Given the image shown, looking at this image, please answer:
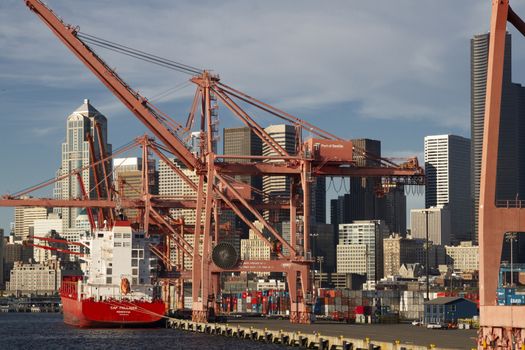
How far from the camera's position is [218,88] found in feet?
288

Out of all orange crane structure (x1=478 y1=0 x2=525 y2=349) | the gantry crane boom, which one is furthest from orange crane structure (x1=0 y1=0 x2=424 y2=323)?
orange crane structure (x1=478 y1=0 x2=525 y2=349)

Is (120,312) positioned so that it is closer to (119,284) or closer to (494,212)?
(119,284)

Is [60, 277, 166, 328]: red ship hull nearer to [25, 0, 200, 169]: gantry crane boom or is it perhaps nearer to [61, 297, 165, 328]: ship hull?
[61, 297, 165, 328]: ship hull

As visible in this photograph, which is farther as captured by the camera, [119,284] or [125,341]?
[119,284]

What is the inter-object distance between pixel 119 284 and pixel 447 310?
2985 cm

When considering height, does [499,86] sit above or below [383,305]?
above

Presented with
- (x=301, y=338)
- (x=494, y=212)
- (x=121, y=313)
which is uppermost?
(x=494, y=212)

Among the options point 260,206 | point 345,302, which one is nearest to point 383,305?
point 345,302

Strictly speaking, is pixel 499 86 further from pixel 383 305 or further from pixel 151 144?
pixel 151 144

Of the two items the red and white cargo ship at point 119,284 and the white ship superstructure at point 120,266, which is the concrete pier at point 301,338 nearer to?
the red and white cargo ship at point 119,284

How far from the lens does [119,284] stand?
96.1 metres

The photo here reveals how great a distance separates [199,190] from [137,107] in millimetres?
9178

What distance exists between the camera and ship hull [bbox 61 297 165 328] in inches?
3652

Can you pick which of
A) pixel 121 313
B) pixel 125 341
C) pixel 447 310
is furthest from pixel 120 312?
pixel 447 310
